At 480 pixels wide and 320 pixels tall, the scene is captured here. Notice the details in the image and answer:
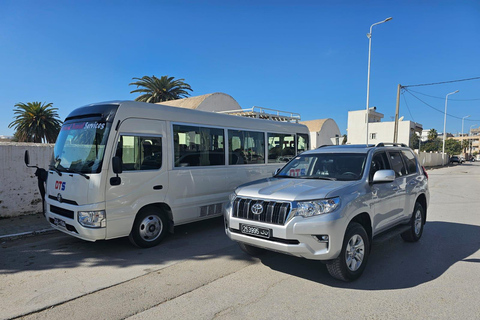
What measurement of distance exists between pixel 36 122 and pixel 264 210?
31.1 meters

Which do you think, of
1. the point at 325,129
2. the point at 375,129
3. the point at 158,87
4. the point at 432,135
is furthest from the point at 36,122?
the point at 432,135

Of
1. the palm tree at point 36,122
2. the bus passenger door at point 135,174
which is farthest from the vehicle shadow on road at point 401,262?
the palm tree at point 36,122

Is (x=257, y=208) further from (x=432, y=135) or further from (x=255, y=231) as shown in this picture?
(x=432, y=135)

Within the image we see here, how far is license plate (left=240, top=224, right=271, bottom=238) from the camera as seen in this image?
390cm

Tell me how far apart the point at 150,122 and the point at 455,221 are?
7644 millimetres

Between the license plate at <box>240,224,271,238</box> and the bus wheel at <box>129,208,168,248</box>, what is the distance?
→ 214 cm

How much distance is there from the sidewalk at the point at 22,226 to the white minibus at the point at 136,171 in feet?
4.22

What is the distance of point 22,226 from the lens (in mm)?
6934

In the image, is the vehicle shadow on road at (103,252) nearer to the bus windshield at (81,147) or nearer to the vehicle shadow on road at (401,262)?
the vehicle shadow on road at (401,262)

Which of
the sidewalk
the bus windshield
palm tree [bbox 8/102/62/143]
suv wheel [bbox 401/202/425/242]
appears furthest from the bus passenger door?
palm tree [bbox 8/102/62/143]

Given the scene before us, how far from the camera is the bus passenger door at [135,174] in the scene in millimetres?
4980

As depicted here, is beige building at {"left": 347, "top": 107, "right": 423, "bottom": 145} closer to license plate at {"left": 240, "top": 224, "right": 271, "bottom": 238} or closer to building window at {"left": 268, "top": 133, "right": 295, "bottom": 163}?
building window at {"left": 268, "top": 133, "right": 295, "bottom": 163}

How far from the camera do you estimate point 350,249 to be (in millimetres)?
3973

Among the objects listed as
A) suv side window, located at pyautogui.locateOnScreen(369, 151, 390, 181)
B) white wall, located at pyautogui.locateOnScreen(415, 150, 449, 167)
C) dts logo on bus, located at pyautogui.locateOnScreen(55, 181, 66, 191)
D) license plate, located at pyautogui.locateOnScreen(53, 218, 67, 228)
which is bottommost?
white wall, located at pyautogui.locateOnScreen(415, 150, 449, 167)
